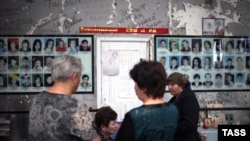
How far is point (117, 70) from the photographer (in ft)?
15.6

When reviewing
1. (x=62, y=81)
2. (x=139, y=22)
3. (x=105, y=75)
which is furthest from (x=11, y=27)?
(x=62, y=81)

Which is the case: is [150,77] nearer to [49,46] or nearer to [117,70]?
[117,70]

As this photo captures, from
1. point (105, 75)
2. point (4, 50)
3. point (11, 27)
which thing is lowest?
point (105, 75)

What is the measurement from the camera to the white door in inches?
186

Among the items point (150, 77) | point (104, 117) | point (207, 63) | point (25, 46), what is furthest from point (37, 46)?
point (150, 77)

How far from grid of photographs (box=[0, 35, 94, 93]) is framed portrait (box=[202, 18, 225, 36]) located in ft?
5.55

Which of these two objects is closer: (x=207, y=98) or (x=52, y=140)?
(x=52, y=140)

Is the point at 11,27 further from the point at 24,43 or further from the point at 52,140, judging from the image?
the point at 52,140

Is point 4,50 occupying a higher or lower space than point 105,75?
higher

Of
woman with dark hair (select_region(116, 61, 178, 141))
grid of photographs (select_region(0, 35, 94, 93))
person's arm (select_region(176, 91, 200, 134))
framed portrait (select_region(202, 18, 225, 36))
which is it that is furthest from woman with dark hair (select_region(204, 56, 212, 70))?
woman with dark hair (select_region(116, 61, 178, 141))

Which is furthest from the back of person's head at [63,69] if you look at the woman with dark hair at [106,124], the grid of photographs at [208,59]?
the grid of photographs at [208,59]

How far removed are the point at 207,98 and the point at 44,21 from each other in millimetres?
2594

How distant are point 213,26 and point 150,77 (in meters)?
3.33

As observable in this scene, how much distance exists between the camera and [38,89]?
4.61 meters
